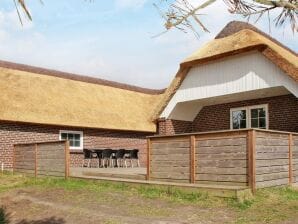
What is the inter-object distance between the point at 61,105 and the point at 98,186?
30.8 feet

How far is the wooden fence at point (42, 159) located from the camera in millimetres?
15492

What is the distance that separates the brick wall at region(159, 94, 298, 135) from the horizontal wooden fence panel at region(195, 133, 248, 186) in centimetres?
692

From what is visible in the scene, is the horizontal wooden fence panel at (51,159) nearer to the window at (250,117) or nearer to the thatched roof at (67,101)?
the thatched roof at (67,101)

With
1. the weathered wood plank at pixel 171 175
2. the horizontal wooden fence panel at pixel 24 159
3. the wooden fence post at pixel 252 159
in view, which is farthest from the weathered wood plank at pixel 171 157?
the horizontal wooden fence panel at pixel 24 159

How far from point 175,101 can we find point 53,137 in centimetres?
608

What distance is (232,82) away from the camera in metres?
17.0

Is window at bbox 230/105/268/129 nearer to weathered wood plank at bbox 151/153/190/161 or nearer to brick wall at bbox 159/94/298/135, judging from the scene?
brick wall at bbox 159/94/298/135

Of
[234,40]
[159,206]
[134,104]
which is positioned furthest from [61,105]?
[159,206]

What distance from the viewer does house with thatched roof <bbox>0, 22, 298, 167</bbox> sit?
16375 millimetres

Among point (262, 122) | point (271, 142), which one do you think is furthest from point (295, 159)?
point (262, 122)

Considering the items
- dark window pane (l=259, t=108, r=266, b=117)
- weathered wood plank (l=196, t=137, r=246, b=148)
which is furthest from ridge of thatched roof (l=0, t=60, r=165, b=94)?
weathered wood plank (l=196, t=137, r=246, b=148)

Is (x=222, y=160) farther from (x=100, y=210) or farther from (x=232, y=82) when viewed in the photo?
(x=232, y=82)

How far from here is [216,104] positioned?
19.9 meters

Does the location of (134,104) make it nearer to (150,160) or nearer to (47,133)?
(47,133)
